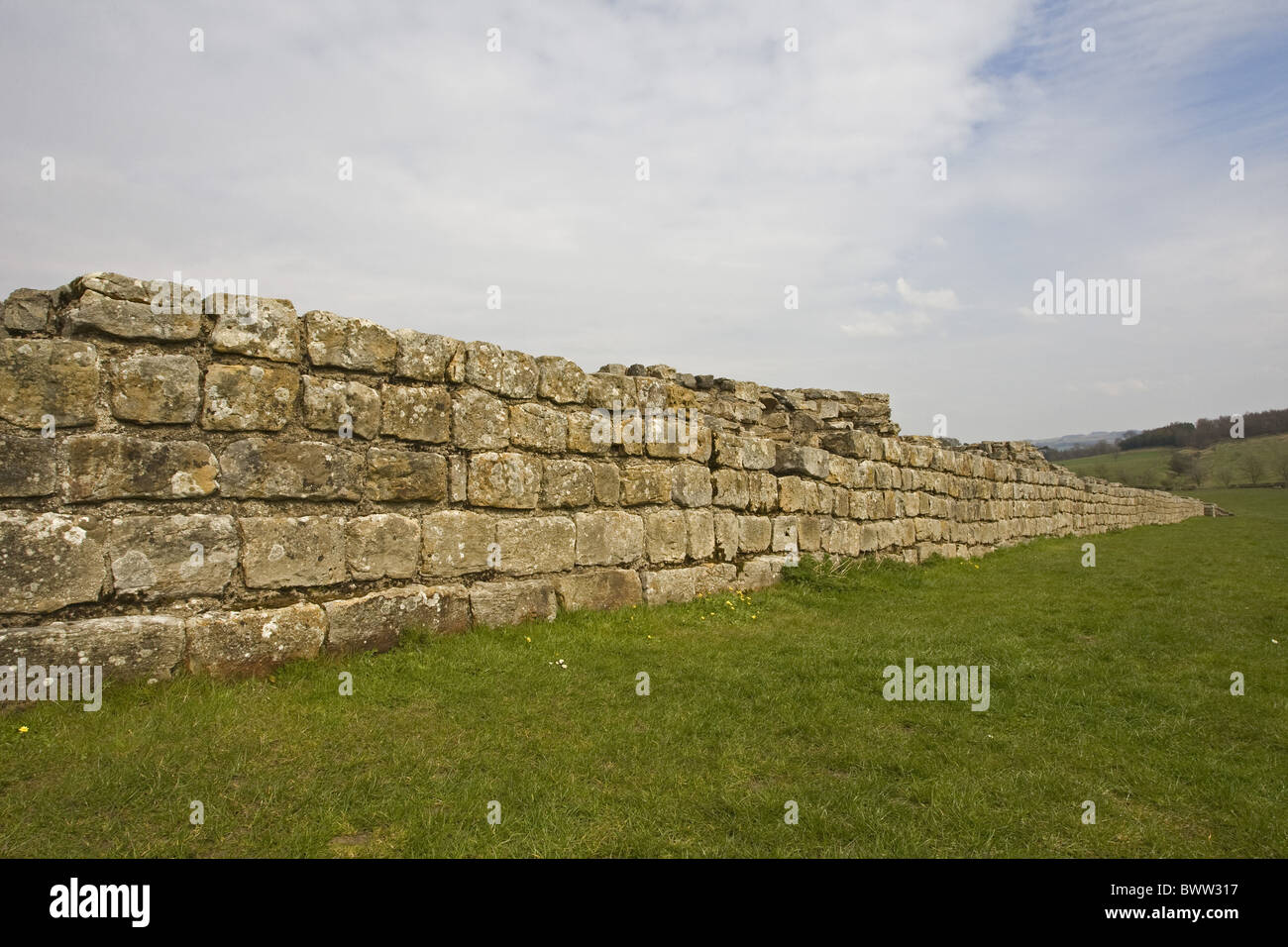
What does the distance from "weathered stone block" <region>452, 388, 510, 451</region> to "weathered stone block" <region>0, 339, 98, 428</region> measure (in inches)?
102

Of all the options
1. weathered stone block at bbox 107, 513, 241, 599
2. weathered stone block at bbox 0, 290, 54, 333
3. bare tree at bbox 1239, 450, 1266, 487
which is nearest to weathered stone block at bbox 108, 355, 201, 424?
weathered stone block at bbox 0, 290, 54, 333

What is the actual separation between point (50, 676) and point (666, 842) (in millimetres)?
3850

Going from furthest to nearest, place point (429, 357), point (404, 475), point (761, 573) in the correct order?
point (761, 573) < point (429, 357) < point (404, 475)

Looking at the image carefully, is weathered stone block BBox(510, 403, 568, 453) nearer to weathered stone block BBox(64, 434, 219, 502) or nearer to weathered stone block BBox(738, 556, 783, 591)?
weathered stone block BBox(64, 434, 219, 502)

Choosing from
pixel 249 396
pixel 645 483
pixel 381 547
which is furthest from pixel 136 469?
pixel 645 483

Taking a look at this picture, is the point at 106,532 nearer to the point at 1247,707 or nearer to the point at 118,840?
the point at 118,840

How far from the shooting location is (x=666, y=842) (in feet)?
11.0

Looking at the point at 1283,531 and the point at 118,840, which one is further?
the point at 1283,531

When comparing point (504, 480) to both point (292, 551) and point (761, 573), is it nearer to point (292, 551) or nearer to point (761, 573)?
point (292, 551)

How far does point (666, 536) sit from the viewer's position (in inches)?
330

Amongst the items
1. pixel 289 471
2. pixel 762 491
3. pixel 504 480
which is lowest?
pixel 762 491

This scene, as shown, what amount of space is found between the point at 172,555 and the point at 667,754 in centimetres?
357

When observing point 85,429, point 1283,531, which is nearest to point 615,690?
point 85,429

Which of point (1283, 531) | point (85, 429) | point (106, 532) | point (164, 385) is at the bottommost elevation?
point (1283, 531)
